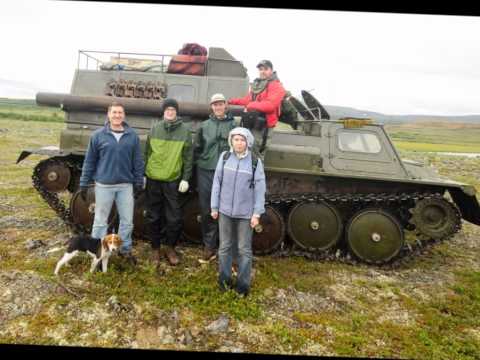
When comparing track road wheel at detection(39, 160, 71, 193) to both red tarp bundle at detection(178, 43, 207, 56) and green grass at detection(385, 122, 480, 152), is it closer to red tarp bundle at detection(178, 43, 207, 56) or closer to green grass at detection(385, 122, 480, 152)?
red tarp bundle at detection(178, 43, 207, 56)

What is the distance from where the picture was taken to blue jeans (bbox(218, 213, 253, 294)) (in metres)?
4.71

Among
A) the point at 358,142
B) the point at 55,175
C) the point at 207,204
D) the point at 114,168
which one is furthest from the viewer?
the point at 358,142

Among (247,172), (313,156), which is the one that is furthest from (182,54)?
(247,172)

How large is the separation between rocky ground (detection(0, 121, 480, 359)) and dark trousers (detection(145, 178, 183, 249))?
50cm

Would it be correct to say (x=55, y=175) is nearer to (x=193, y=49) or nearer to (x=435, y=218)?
(x=193, y=49)

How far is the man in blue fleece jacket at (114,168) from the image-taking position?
4.98 m

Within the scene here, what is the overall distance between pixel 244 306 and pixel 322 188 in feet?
9.59

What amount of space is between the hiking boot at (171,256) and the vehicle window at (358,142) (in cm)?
354

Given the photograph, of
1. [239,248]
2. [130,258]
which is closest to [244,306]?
[239,248]

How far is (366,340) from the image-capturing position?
4234mm

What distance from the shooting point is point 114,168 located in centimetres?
502

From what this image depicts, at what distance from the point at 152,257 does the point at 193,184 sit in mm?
1481

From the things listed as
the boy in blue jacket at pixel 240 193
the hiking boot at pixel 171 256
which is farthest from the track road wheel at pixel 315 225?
the hiking boot at pixel 171 256

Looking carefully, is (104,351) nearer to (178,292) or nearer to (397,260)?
(178,292)
